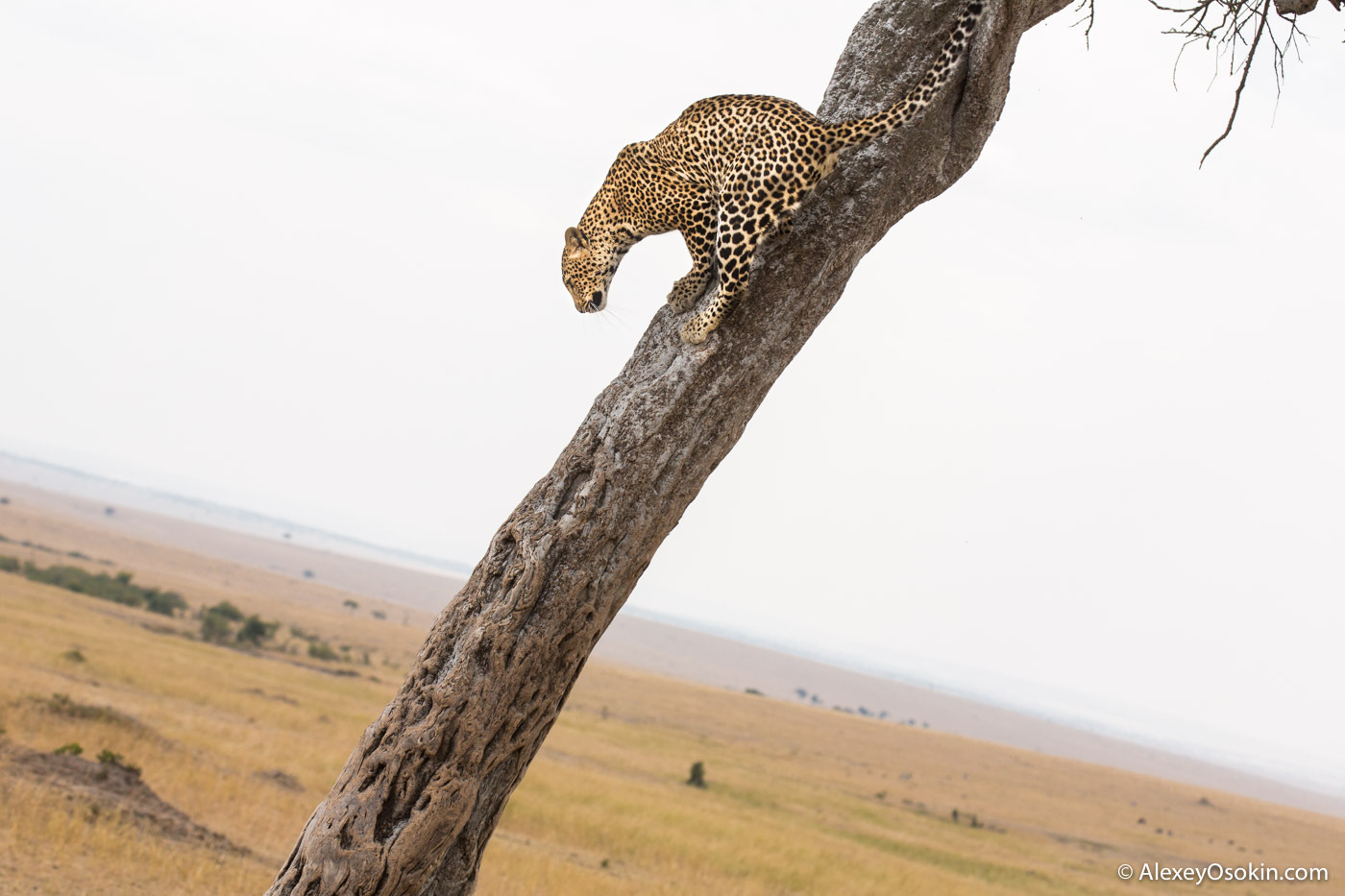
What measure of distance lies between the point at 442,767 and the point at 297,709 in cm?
2378

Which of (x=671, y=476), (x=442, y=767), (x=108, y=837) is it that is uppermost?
(x=671, y=476)

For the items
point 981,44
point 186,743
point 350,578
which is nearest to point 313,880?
point 981,44

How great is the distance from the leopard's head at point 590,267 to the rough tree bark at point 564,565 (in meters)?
0.53

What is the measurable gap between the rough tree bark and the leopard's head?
0.53m

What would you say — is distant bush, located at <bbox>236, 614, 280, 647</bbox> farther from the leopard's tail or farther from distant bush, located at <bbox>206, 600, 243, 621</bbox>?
the leopard's tail

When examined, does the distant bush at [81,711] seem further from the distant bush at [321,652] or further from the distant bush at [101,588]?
the distant bush at [101,588]

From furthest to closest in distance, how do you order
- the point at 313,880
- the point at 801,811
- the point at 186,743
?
1. the point at 801,811
2. the point at 186,743
3. the point at 313,880

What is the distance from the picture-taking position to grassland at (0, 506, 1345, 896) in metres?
11.8

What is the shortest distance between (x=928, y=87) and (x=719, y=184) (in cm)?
115

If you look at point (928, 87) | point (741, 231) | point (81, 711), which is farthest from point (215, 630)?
point (928, 87)

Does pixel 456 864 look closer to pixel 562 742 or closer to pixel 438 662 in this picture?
pixel 438 662


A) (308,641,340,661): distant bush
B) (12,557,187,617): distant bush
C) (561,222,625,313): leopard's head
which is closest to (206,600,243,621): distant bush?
(12,557,187,617): distant bush

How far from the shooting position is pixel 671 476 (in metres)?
4.69

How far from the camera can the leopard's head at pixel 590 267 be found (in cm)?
537
